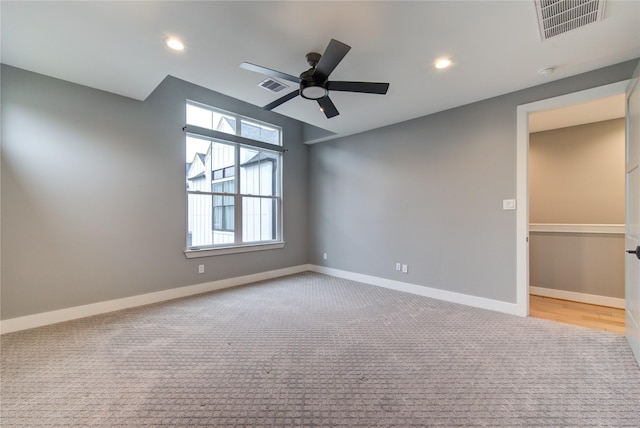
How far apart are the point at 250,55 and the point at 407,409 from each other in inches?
116

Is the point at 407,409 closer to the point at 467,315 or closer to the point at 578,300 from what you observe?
the point at 467,315

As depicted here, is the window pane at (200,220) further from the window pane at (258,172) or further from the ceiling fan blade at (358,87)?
the ceiling fan blade at (358,87)

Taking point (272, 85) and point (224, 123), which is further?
point (224, 123)

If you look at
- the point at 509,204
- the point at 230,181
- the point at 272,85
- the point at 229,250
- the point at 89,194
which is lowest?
the point at 229,250

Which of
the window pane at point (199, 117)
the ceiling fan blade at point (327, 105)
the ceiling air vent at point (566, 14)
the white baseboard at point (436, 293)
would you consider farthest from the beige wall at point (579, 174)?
the window pane at point (199, 117)

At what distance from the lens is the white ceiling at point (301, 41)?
6.18ft

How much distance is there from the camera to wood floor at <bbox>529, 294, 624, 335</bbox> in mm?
2854

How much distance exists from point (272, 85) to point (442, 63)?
1.72 meters

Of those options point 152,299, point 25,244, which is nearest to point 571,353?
point 152,299

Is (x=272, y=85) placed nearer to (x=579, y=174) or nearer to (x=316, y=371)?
(x=316, y=371)

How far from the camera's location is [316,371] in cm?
197

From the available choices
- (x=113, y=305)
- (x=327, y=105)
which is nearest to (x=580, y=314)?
(x=327, y=105)

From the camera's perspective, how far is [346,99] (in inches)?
132

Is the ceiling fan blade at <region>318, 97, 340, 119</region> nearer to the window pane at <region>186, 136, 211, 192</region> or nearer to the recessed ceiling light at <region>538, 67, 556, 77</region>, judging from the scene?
the recessed ceiling light at <region>538, 67, 556, 77</region>
